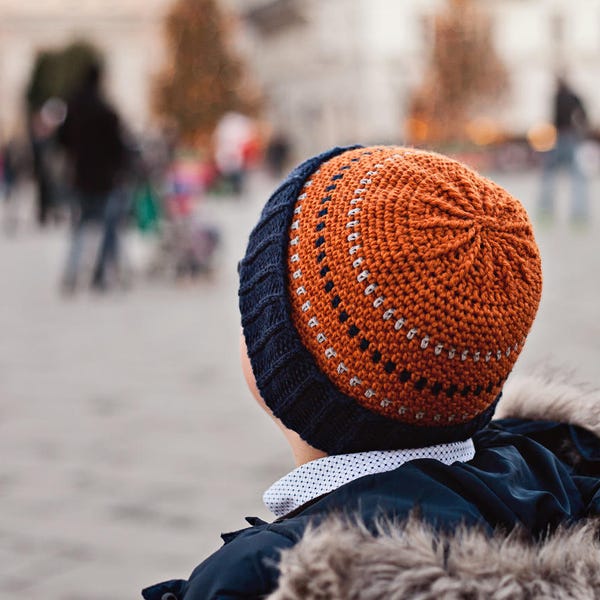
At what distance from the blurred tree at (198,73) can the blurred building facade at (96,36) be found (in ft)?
48.6

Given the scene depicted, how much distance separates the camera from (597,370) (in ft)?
18.0

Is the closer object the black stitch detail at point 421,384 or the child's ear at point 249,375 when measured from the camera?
the black stitch detail at point 421,384

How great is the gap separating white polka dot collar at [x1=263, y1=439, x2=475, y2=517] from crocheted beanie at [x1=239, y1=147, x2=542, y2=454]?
1 centimetres

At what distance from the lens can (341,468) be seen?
57.1 inches

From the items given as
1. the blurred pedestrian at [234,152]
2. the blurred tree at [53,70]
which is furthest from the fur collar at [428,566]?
the blurred tree at [53,70]

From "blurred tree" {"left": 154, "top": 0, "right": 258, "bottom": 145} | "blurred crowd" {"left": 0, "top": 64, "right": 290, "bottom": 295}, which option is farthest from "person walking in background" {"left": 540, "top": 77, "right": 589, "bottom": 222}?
"blurred tree" {"left": 154, "top": 0, "right": 258, "bottom": 145}

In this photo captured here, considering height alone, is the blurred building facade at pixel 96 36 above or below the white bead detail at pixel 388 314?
above

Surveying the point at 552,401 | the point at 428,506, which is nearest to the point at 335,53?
the point at 552,401

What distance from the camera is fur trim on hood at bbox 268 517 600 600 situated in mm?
1146

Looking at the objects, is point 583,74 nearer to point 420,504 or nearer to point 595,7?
point 595,7

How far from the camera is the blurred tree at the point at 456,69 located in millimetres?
45625

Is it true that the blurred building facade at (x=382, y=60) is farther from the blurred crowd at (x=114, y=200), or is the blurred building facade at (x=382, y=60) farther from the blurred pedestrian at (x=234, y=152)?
the blurred crowd at (x=114, y=200)

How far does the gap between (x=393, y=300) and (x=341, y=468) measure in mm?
235

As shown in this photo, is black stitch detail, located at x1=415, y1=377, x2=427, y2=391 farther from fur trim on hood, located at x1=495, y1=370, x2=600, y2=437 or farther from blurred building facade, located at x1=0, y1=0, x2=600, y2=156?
blurred building facade, located at x1=0, y1=0, x2=600, y2=156
